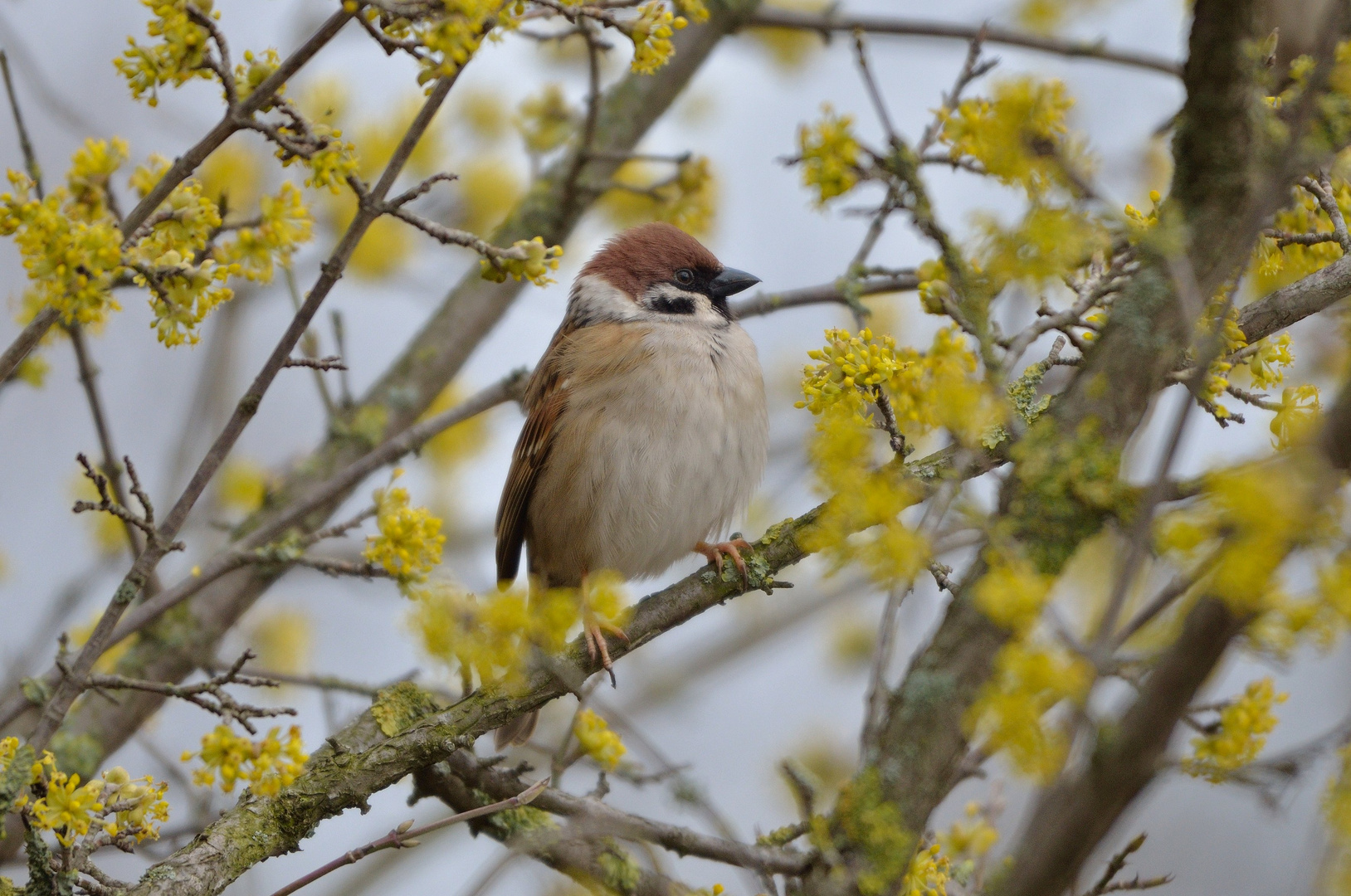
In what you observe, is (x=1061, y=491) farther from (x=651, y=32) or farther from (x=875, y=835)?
(x=651, y=32)

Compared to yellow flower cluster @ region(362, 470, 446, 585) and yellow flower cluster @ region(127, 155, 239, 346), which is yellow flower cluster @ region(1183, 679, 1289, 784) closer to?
yellow flower cluster @ region(362, 470, 446, 585)

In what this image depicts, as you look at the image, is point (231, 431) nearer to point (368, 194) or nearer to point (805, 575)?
point (368, 194)

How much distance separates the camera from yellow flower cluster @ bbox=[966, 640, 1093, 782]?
1.39 metres

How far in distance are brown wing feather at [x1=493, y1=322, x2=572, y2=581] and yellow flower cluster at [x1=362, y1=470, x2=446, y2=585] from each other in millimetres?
1212

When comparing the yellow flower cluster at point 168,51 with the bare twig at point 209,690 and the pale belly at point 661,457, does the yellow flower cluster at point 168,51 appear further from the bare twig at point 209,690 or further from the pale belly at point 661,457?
the pale belly at point 661,457

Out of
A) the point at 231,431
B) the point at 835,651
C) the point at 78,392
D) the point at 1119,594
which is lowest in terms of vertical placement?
the point at 1119,594

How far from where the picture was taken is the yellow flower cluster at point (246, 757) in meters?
2.57

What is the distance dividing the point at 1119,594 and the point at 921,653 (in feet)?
2.41

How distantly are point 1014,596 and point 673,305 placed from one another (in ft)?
9.94

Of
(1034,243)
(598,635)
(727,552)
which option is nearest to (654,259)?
(727,552)

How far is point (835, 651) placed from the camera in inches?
293

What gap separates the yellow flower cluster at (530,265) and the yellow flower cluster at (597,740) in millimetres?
989

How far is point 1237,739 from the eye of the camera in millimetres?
1968

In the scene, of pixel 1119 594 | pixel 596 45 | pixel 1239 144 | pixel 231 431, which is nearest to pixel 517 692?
pixel 231 431
